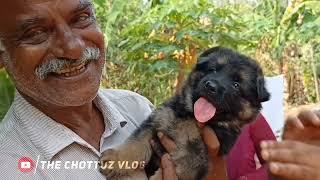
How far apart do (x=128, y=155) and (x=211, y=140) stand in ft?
1.13

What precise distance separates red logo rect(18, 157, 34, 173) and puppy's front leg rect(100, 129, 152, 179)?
0.32 metres

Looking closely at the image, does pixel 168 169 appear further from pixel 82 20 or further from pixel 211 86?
pixel 82 20

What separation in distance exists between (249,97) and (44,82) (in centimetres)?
96

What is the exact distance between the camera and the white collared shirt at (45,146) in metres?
1.82

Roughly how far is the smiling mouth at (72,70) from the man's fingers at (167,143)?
1.61ft

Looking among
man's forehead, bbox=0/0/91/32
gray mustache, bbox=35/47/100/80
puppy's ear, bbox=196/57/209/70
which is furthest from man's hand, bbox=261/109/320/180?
puppy's ear, bbox=196/57/209/70

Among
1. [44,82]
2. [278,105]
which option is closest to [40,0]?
[44,82]

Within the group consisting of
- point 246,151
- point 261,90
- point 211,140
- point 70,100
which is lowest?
point 246,151

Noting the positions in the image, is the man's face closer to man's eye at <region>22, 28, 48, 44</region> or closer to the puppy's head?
man's eye at <region>22, 28, 48, 44</region>

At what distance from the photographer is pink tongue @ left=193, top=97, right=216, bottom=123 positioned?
7.56 ft

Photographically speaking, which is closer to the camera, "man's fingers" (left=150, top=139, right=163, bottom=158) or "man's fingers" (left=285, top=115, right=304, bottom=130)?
"man's fingers" (left=285, top=115, right=304, bottom=130)

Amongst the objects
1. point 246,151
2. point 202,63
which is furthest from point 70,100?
point 246,151

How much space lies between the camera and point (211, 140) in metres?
2.21

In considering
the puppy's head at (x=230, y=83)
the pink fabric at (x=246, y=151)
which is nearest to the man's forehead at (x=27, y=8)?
the puppy's head at (x=230, y=83)
